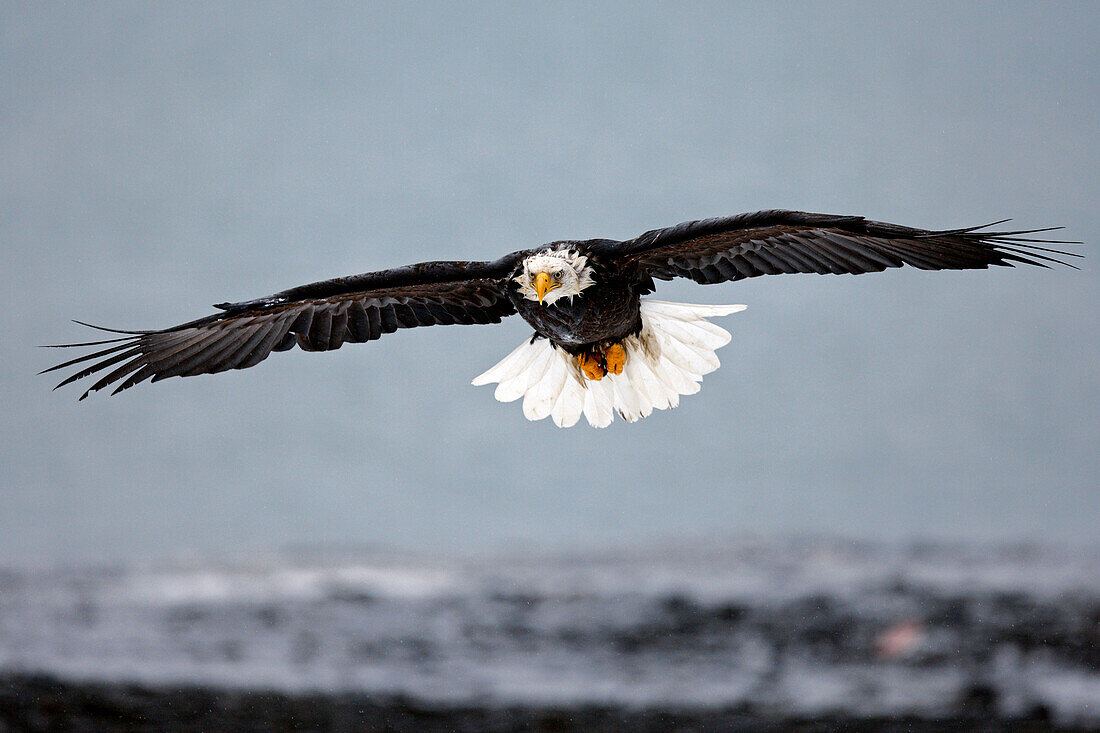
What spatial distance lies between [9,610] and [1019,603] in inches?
236

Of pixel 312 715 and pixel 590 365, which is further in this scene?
pixel 312 715

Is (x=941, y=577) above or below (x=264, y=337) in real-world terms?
below

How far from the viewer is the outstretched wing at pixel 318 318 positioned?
3748 mm

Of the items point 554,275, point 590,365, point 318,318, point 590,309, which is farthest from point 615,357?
point 318,318

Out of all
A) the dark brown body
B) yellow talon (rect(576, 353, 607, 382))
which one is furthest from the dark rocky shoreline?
the dark brown body

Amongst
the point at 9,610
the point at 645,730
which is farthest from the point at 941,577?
the point at 9,610

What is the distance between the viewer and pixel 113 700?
565 cm

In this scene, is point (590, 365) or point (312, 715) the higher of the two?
point (590, 365)

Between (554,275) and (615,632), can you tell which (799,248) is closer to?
(554,275)

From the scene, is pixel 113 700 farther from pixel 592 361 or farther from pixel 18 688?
pixel 592 361

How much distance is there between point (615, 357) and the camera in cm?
441

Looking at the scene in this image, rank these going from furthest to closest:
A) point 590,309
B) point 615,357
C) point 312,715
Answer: point 312,715, point 615,357, point 590,309

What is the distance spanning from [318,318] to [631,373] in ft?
4.21

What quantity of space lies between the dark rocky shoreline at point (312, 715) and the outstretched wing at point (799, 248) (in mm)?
2457
